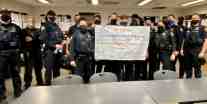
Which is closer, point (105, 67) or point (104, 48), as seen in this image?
point (104, 48)

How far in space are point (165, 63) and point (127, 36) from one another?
1001mm

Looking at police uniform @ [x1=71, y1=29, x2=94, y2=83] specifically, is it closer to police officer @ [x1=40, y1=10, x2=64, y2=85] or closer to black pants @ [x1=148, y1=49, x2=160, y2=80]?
police officer @ [x1=40, y1=10, x2=64, y2=85]

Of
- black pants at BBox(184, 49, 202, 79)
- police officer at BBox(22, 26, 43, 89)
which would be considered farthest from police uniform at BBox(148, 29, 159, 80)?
police officer at BBox(22, 26, 43, 89)

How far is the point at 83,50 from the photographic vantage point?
3834mm

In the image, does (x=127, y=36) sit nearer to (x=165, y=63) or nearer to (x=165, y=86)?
(x=165, y=63)

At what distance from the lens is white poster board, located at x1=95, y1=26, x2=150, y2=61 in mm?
3885

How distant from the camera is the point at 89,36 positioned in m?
3.89

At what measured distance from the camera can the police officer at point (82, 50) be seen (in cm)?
383

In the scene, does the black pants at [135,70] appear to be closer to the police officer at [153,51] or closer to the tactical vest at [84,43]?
the police officer at [153,51]

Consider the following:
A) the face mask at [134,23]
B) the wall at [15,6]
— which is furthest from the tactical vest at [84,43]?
the wall at [15,6]

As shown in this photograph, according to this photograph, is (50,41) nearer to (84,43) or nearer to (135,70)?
(84,43)

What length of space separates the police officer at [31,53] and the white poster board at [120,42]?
1.38m

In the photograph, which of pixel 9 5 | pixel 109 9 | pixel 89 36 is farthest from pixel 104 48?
pixel 109 9

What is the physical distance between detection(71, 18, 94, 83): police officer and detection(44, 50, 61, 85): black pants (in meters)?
0.65
